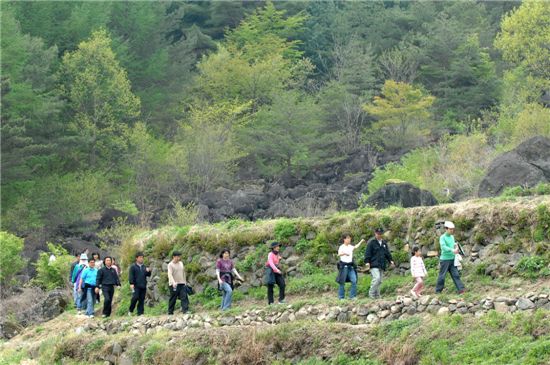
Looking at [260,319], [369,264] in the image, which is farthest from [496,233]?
[260,319]

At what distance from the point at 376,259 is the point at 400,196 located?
14.2 metres

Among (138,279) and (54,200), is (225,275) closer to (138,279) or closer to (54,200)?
(138,279)

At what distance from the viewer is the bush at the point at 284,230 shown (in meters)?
28.4

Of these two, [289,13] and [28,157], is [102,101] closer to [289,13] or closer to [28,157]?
[28,157]

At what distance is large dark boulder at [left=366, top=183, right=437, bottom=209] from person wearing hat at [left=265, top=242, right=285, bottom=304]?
43.4 ft

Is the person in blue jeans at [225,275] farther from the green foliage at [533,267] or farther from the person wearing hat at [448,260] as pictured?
the green foliage at [533,267]

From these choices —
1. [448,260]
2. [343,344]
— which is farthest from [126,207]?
[343,344]

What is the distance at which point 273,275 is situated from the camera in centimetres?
2567

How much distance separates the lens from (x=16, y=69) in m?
64.4

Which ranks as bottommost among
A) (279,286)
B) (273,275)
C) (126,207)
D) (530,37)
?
(126,207)

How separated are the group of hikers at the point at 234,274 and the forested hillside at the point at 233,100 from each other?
68.8ft

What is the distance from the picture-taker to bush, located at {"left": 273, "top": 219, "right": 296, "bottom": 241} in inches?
1118

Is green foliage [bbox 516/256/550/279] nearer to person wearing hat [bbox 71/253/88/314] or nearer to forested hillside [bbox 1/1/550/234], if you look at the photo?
person wearing hat [bbox 71/253/88/314]

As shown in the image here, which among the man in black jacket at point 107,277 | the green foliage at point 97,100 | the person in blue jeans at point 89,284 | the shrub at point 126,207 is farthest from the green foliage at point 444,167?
the man in black jacket at point 107,277
